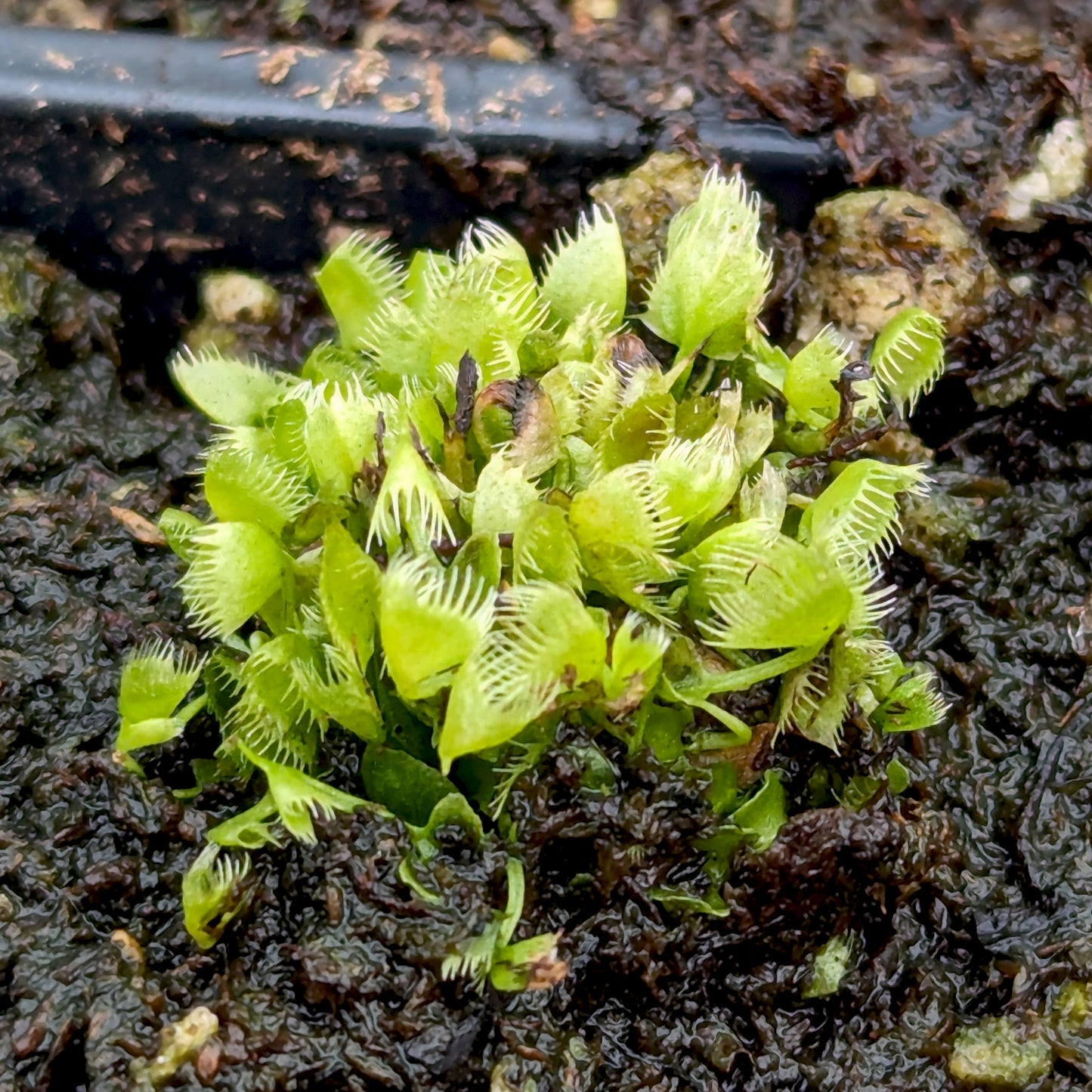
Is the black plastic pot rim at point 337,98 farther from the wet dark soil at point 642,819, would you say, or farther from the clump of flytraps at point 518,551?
the clump of flytraps at point 518,551

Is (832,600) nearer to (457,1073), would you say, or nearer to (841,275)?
(457,1073)

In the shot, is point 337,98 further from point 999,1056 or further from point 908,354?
point 999,1056

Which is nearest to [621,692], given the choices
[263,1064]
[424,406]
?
[424,406]

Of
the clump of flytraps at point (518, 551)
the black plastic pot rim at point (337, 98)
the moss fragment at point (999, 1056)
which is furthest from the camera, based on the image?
the black plastic pot rim at point (337, 98)

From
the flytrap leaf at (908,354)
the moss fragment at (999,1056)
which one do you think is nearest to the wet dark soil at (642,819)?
the moss fragment at (999,1056)

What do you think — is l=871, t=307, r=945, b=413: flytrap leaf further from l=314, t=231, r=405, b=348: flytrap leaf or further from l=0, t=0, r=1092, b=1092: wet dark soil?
l=314, t=231, r=405, b=348: flytrap leaf

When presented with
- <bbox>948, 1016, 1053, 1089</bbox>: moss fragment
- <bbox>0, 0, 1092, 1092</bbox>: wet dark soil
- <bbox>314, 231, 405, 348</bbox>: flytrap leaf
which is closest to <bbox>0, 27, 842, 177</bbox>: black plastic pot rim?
<bbox>0, 0, 1092, 1092</bbox>: wet dark soil
